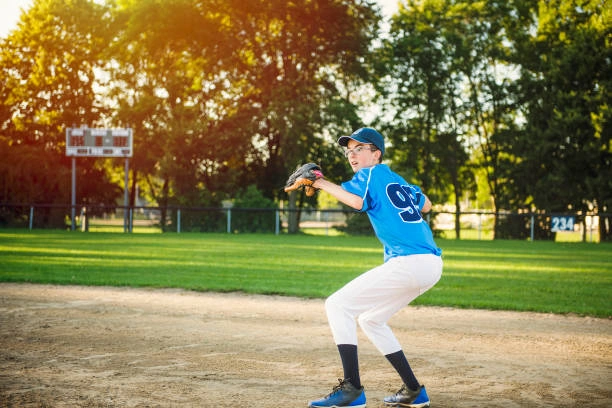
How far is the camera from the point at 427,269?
470 cm

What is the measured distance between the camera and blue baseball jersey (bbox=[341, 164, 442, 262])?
4605 millimetres

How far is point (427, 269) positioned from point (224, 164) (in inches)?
1450

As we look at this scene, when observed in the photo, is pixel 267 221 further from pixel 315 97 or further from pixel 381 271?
pixel 381 271

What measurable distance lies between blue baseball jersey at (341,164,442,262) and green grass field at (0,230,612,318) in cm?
618

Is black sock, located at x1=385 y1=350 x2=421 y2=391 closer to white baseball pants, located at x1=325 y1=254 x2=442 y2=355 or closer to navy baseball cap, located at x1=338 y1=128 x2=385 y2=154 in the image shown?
white baseball pants, located at x1=325 y1=254 x2=442 y2=355

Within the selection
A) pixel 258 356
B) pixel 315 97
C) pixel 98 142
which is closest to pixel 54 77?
pixel 98 142

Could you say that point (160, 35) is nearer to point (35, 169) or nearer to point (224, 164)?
Result: point (224, 164)

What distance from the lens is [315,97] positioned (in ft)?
127

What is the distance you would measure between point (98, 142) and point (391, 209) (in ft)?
113

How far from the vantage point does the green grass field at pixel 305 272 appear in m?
11.4

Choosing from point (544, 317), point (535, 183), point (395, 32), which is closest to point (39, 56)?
point (395, 32)

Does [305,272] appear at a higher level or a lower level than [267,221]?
lower

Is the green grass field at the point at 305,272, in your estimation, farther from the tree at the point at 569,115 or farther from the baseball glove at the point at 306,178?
the tree at the point at 569,115

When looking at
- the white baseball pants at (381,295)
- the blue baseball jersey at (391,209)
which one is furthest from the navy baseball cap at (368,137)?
the white baseball pants at (381,295)
